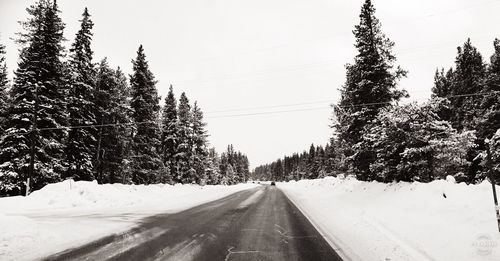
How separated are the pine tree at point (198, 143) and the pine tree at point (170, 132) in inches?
114

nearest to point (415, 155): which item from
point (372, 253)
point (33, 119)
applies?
point (372, 253)

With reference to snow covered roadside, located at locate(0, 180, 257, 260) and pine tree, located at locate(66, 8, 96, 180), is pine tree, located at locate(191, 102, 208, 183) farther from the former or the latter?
snow covered roadside, located at locate(0, 180, 257, 260)

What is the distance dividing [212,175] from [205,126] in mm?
23739

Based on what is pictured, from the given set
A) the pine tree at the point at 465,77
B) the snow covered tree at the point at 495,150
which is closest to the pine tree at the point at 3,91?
the snow covered tree at the point at 495,150

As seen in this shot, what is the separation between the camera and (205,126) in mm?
55062

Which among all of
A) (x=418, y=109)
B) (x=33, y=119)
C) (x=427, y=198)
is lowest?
(x=427, y=198)

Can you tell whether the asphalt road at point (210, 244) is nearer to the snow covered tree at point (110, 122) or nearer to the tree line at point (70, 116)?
the tree line at point (70, 116)

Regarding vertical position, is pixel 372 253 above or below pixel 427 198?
below

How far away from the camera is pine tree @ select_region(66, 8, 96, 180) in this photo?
2858 cm

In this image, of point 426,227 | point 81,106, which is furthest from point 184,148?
point 426,227

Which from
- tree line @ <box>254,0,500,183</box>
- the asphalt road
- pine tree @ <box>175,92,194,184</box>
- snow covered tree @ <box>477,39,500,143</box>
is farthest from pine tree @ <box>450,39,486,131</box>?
the asphalt road

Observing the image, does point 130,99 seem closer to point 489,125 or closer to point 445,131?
point 445,131

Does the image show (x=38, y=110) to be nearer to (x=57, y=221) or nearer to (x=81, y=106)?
(x=81, y=106)

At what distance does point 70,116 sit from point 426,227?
94.4 feet
